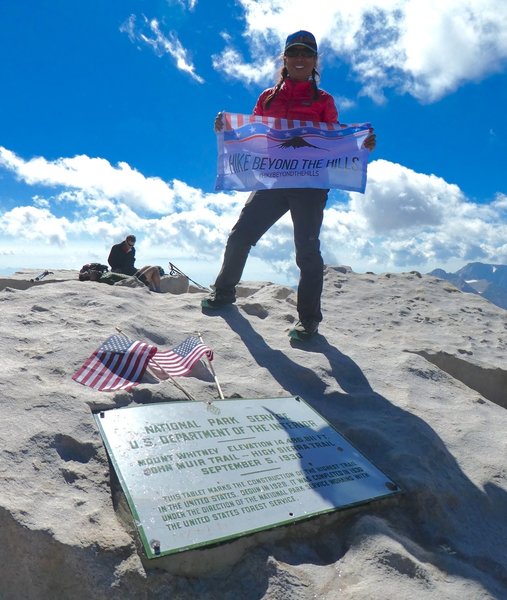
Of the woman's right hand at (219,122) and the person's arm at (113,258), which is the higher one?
the woman's right hand at (219,122)

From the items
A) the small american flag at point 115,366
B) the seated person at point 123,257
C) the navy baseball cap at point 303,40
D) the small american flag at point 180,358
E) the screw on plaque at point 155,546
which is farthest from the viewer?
the seated person at point 123,257

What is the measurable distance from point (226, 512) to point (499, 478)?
198 centimetres

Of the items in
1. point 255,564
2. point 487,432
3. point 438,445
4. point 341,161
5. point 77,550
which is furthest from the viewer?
point 341,161

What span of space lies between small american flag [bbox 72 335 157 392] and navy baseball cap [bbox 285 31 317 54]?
299 cm

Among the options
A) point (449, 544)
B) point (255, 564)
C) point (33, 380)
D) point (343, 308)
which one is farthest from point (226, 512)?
point (343, 308)

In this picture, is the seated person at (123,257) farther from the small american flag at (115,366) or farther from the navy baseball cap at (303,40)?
the small american flag at (115,366)

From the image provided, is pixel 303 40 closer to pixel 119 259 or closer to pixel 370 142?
pixel 370 142

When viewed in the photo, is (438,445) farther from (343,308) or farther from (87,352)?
(343,308)

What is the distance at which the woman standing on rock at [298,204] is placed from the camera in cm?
478

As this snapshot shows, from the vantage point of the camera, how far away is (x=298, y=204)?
4867 mm

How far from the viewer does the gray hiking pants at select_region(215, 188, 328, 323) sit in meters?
4.81

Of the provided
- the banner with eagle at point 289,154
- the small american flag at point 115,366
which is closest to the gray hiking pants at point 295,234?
the banner with eagle at point 289,154

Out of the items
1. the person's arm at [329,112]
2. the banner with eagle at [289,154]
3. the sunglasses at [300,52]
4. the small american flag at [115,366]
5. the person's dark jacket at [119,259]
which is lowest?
the small american flag at [115,366]

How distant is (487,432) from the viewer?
13.0 ft
